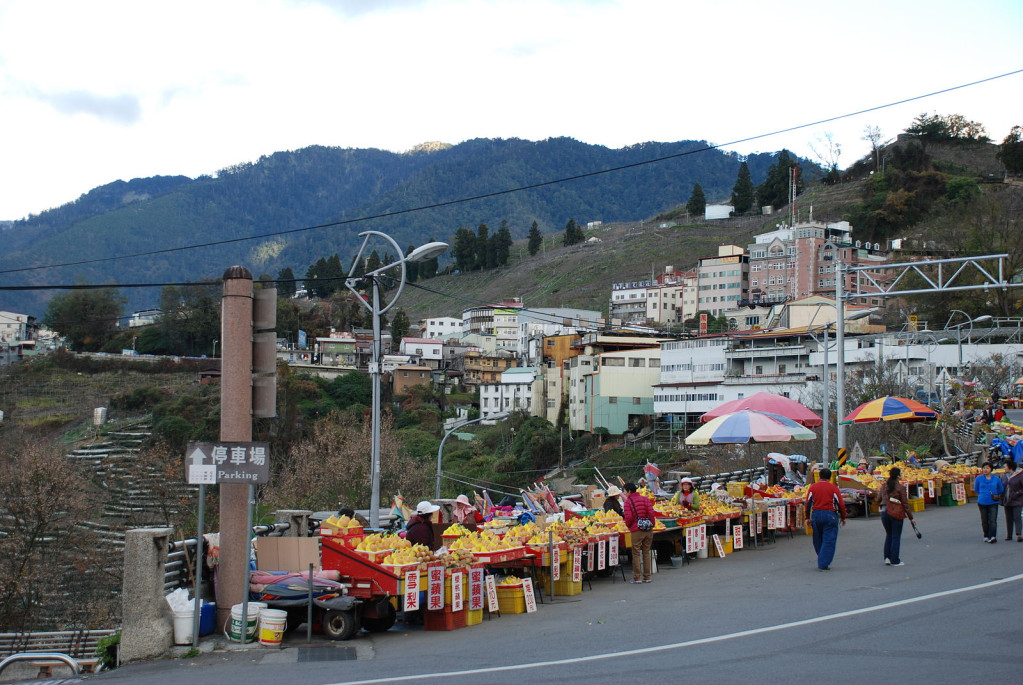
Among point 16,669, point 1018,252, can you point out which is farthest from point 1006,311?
point 16,669

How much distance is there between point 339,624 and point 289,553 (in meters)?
1.45

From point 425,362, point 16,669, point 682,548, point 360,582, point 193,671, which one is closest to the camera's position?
Result: point 193,671

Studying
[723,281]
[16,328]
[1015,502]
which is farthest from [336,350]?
[1015,502]

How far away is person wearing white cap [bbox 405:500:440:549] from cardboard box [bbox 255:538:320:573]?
143 cm

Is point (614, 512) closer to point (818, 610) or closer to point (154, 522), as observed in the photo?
point (818, 610)

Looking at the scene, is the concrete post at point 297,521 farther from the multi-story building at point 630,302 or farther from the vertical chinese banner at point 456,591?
the multi-story building at point 630,302

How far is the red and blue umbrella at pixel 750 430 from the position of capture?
19.6 m

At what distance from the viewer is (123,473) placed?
72000mm

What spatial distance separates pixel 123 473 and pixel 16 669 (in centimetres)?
6162

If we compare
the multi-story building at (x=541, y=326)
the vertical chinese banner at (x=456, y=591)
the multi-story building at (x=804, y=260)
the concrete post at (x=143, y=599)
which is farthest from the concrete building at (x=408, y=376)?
the concrete post at (x=143, y=599)

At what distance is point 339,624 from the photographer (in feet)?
39.3

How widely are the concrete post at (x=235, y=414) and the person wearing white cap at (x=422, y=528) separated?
2403 millimetres

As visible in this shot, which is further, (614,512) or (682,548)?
(682,548)

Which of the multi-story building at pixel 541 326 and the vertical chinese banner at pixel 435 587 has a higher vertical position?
the multi-story building at pixel 541 326
